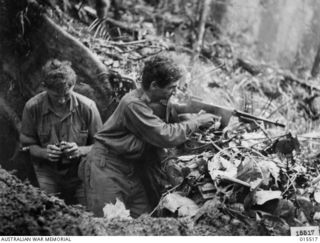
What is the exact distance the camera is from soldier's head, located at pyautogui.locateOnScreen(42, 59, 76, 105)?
230 cm

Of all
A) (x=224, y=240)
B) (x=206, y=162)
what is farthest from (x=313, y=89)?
(x=224, y=240)

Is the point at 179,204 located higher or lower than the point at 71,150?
lower

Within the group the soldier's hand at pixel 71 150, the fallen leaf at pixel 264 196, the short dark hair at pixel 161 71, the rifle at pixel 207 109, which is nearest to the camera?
the fallen leaf at pixel 264 196

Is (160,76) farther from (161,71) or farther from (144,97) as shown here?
(144,97)

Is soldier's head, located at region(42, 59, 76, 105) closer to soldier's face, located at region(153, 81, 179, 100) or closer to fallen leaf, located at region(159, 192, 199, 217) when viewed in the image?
soldier's face, located at region(153, 81, 179, 100)

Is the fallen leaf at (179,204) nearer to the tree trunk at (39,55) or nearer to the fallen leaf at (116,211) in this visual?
the fallen leaf at (116,211)

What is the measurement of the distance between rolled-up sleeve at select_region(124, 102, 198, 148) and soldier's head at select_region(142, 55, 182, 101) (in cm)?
9

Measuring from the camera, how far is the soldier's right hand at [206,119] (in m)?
2.37

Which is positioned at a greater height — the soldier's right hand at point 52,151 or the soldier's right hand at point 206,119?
the soldier's right hand at point 206,119

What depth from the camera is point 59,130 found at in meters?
2.34

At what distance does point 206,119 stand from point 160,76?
0.35 meters

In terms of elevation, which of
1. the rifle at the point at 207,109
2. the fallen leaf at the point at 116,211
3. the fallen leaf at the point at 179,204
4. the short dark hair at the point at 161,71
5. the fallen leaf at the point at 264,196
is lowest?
the fallen leaf at the point at 116,211

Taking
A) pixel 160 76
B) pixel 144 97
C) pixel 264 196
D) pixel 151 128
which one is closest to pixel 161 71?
pixel 160 76

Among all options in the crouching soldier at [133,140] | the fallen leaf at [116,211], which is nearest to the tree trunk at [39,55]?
the crouching soldier at [133,140]
